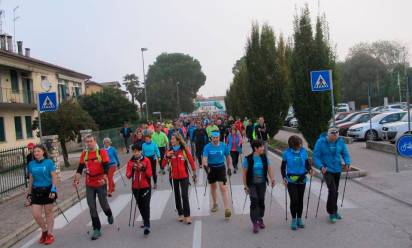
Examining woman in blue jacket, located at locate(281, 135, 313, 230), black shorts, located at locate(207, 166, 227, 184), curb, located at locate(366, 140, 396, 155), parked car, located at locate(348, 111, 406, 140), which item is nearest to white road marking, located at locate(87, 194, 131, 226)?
black shorts, located at locate(207, 166, 227, 184)

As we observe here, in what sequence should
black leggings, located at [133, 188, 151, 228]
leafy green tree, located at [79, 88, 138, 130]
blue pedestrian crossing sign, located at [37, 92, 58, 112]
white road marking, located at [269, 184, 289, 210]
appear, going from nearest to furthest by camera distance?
black leggings, located at [133, 188, 151, 228]
white road marking, located at [269, 184, 289, 210]
blue pedestrian crossing sign, located at [37, 92, 58, 112]
leafy green tree, located at [79, 88, 138, 130]

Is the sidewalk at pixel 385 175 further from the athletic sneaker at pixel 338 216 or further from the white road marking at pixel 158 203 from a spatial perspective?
the white road marking at pixel 158 203

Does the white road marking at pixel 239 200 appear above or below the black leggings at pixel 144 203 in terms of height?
below

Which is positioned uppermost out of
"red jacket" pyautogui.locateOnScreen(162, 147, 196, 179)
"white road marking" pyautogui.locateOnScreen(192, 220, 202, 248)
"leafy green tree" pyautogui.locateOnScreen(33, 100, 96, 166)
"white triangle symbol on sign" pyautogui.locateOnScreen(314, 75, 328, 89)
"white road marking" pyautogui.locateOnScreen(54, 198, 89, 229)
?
"white triangle symbol on sign" pyautogui.locateOnScreen(314, 75, 328, 89)

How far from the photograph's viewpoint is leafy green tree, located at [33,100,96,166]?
66.8 feet

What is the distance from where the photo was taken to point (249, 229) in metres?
7.40

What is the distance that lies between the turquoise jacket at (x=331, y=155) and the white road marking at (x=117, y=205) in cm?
426

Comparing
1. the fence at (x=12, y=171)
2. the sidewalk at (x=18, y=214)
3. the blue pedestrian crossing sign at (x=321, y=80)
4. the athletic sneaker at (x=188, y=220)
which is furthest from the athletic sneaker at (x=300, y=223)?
the fence at (x=12, y=171)

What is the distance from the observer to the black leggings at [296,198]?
288 inches

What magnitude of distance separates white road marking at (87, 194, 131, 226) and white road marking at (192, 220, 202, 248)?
1.96 metres

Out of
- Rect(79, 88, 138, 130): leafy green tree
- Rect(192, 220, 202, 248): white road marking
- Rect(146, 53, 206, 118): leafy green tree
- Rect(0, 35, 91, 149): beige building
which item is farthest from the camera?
Rect(146, 53, 206, 118): leafy green tree

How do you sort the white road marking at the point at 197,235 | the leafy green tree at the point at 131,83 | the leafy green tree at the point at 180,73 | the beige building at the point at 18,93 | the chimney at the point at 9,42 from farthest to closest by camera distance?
the leafy green tree at the point at 180,73 → the leafy green tree at the point at 131,83 → the chimney at the point at 9,42 → the beige building at the point at 18,93 → the white road marking at the point at 197,235

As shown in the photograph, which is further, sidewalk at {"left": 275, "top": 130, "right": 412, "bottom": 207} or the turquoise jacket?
sidewalk at {"left": 275, "top": 130, "right": 412, "bottom": 207}

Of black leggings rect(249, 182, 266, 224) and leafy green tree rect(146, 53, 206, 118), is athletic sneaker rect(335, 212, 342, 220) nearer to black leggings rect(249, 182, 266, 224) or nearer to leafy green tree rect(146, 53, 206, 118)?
black leggings rect(249, 182, 266, 224)
